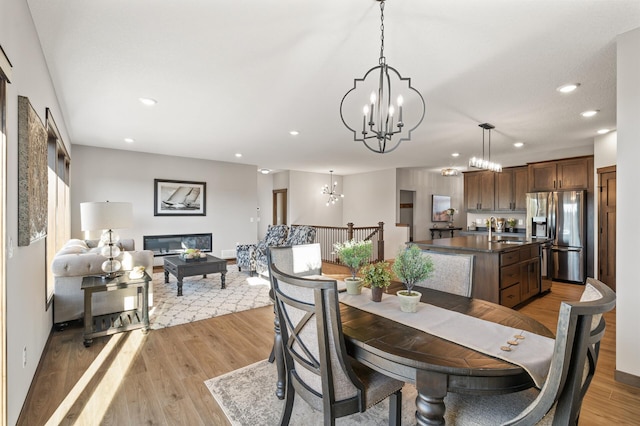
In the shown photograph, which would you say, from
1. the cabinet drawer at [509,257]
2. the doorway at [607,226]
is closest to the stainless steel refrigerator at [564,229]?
the doorway at [607,226]

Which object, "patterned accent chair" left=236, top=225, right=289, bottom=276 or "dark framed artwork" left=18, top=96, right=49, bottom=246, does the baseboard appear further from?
"patterned accent chair" left=236, top=225, right=289, bottom=276

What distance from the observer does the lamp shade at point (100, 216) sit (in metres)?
3.15

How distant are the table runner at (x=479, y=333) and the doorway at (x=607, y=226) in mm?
4808

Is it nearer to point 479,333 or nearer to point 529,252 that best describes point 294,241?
point 529,252

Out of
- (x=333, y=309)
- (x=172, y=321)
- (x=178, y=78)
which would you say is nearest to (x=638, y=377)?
(x=333, y=309)

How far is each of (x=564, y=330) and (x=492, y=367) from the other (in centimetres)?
29

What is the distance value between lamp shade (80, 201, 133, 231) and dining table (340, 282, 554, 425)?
2.87m

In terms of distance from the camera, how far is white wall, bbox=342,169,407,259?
8.59 m

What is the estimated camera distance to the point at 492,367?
1111 mm

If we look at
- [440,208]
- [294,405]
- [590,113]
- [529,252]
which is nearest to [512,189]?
[440,208]

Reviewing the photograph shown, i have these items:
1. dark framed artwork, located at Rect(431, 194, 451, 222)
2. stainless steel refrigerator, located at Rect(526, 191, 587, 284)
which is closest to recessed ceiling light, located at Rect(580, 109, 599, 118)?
stainless steel refrigerator, located at Rect(526, 191, 587, 284)

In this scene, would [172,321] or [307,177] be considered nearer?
[172,321]

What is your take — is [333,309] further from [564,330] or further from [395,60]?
[395,60]

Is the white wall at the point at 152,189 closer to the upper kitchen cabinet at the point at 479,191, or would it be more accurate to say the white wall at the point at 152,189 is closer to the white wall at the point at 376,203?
the white wall at the point at 376,203
